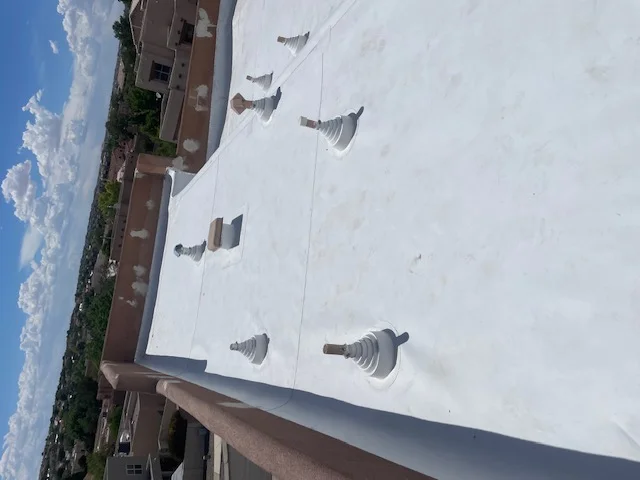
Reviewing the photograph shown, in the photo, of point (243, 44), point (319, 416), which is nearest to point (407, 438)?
point (319, 416)

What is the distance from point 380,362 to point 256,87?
6.63m

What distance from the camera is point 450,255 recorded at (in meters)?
3.78

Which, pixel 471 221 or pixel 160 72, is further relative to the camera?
pixel 160 72

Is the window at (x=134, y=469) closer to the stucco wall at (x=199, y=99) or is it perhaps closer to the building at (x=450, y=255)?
the stucco wall at (x=199, y=99)

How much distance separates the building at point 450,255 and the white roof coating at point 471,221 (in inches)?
0.5

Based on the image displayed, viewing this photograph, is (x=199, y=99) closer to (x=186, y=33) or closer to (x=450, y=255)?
(x=186, y=33)

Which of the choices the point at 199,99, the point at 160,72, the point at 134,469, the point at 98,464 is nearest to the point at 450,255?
the point at 199,99

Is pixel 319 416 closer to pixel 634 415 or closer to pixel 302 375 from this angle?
pixel 302 375

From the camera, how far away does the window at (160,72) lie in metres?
22.6

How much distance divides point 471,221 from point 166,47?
65.2 ft

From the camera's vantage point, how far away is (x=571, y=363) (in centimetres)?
277

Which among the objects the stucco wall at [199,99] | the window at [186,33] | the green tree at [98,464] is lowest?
the green tree at [98,464]

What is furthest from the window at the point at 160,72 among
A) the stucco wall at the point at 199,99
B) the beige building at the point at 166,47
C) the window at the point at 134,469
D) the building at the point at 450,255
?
the window at the point at 134,469

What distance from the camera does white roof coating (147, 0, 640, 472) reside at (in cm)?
272
